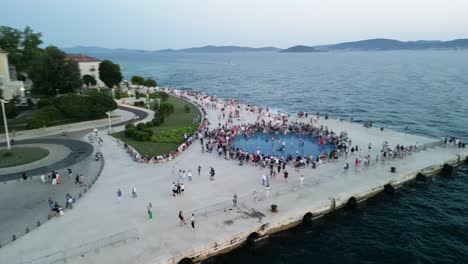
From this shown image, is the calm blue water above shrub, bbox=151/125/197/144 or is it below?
below

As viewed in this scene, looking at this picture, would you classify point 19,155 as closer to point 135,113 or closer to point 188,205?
point 188,205

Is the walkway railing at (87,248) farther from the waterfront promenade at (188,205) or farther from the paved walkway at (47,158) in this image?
the paved walkway at (47,158)

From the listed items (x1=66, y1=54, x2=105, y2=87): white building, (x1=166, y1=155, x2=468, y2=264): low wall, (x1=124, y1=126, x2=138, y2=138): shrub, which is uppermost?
(x1=66, y1=54, x2=105, y2=87): white building

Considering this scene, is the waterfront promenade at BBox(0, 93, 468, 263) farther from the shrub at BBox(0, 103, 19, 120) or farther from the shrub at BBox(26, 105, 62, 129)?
the shrub at BBox(0, 103, 19, 120)

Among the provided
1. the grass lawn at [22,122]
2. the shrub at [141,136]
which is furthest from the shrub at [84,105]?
the shrub at [141,136]

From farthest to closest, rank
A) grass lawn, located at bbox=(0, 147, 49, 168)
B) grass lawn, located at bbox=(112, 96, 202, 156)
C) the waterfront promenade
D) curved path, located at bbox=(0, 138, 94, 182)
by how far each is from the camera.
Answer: grass lawn, located at bbox=(112, 96, 202, 156) < grass lawn, located at bbox=(0, 147, 49, 168) < curved path, located at bbox=(0, 138, 94, 182) < the waterfront promenade

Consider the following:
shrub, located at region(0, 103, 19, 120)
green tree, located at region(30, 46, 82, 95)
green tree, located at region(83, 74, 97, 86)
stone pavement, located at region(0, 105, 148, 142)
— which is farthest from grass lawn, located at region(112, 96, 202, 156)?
green tree, located at region(83, 74, 97, 86)

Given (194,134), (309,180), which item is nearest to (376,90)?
(194,134)
